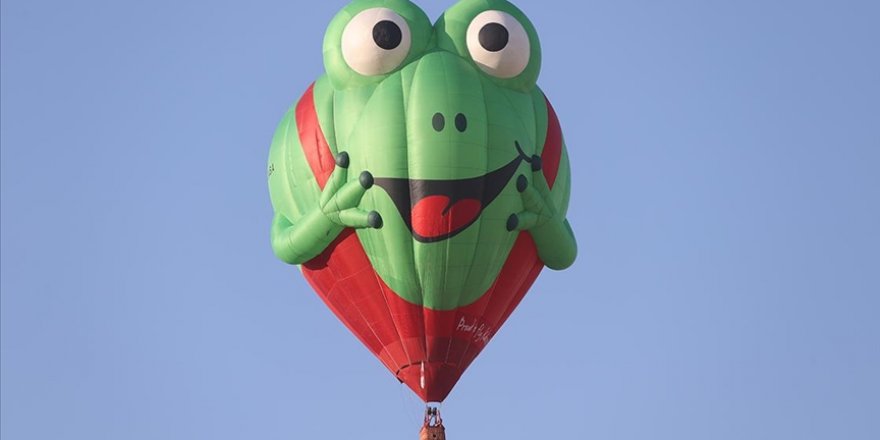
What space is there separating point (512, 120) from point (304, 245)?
15.6 feet

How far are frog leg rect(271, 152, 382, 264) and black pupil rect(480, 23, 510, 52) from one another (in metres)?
3.49

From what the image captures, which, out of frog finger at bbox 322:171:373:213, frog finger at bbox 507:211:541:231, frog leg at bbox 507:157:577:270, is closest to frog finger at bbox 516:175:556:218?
frog leg at bbox 507:157:577:270

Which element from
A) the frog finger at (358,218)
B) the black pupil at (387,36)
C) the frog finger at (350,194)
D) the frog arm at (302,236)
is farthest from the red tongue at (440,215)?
the black pupil at (387,36)

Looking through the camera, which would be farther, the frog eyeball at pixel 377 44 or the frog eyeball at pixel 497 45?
the frog eyeball at pixel 497 45

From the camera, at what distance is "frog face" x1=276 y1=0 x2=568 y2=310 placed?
2020 inches

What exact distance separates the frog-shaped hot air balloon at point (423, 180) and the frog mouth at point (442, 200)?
0.06 feet

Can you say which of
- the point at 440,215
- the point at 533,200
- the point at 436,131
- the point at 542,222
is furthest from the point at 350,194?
the point at 542,222

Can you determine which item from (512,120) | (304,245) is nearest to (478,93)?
(512,120)

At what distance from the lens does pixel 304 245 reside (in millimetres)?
52781

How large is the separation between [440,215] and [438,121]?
1.79 meters

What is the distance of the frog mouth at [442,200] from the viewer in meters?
51.3

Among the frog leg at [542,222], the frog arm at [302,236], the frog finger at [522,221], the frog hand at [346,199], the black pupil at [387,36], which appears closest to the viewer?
the frog hand at [346,199]

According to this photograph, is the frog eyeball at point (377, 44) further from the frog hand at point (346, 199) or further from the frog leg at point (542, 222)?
the frog leg at point (542, 222)

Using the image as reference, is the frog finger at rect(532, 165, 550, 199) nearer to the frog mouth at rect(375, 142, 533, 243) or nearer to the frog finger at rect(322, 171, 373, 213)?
the frog mouth at rect(375, 142, 533, 243)
